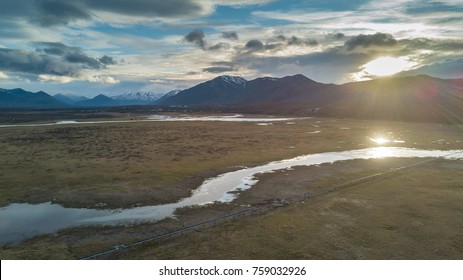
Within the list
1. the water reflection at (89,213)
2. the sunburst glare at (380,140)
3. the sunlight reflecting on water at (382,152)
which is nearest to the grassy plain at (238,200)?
the water reflection at (89,213)

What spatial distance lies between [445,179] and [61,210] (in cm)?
5923

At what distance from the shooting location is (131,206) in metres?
41.6

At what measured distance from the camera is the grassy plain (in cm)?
2889

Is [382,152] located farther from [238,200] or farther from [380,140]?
[238,200]

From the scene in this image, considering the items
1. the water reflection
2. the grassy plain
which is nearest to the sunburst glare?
the grassy plain

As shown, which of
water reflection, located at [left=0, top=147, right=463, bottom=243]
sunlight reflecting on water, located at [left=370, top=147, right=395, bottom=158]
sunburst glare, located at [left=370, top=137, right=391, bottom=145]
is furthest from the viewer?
sunburst glare, located at [left=370, top=137, right=391, bottom=145]

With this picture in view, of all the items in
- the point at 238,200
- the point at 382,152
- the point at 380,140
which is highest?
the point at 380,140

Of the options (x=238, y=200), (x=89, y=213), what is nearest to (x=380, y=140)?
(x=238, y=200)

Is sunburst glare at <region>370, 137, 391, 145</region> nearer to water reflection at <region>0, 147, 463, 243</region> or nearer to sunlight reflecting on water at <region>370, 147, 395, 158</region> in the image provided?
sunlight reflecting on water at <region>370, 147, 395, 158</region>

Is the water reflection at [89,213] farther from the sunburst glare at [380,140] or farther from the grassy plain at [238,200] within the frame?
the sunburst glare at [380,140]

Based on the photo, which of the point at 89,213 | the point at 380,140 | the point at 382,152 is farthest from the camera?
the point at 380,140

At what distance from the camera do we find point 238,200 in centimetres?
4350

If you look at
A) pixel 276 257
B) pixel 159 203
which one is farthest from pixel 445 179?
pixel 159 203
